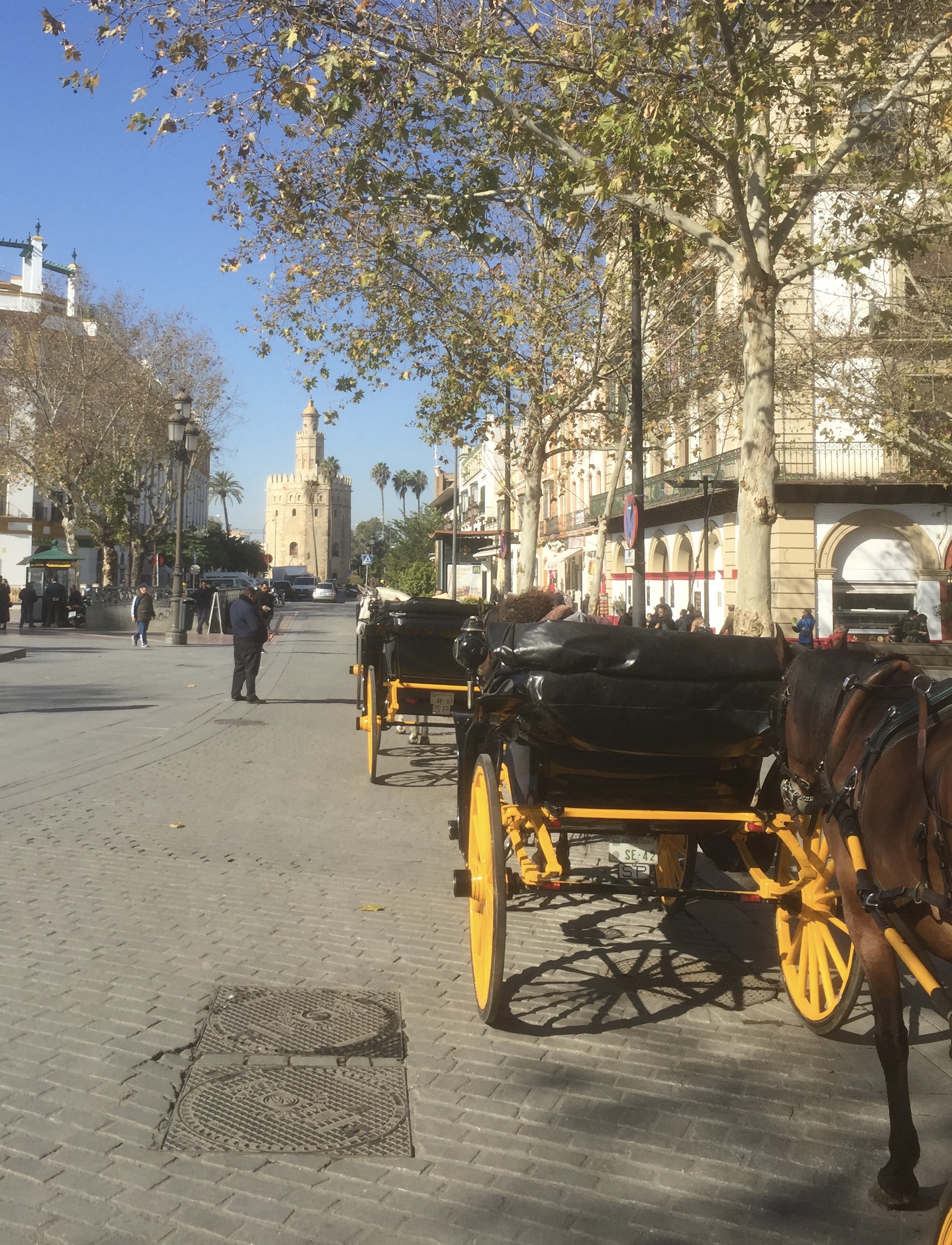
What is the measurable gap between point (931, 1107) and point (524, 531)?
20637 millimetres

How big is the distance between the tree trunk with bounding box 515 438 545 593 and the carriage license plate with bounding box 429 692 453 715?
13135mm

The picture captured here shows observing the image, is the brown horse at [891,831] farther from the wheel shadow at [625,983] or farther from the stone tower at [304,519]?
the stone tower at [304,519]

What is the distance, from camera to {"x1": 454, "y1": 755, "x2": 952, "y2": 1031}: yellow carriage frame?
4.40 metres

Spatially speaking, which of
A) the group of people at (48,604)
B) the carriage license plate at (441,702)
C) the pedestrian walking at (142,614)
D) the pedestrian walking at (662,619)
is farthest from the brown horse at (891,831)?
the group of people at (48,604)

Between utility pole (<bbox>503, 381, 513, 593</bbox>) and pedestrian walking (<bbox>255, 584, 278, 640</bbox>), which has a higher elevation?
utility pole (<bbox>503, 381, 513, 593</bbox>)

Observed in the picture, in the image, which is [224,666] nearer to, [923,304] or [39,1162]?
[923,304]

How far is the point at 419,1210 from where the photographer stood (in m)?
3.18

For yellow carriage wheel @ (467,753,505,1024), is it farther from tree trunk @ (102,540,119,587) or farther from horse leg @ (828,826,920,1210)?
tree trunk @ (102,540,119,587)

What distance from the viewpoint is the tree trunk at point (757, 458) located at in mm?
11141

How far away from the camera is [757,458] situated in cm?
1124

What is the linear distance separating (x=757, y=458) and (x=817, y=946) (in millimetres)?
7315

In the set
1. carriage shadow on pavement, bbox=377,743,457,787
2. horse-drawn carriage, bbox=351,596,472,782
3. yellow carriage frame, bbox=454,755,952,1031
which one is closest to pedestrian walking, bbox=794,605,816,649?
carriage shadow on pavement, bbox=377,743,457,787

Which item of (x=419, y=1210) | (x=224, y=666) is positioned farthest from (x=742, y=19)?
(x=224, y=666)

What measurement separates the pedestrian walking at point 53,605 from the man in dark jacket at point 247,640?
23.8m
